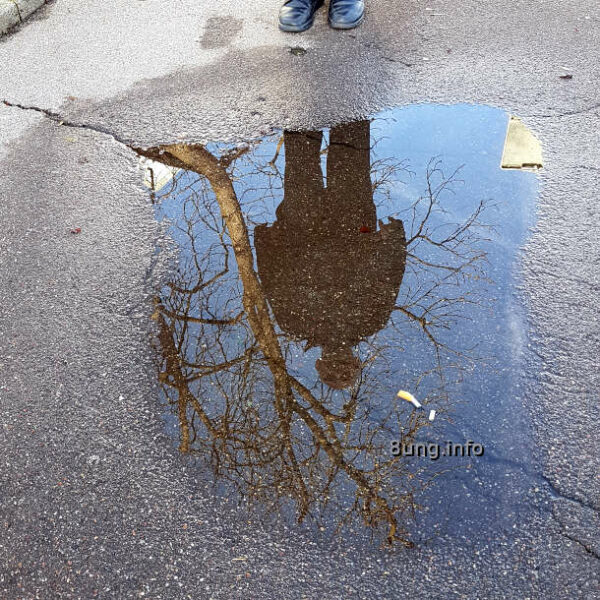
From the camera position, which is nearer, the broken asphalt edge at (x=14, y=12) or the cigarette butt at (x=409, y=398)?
the cigarette butt at (x=409, y=398)

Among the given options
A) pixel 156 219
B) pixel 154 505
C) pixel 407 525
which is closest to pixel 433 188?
pixel 156 219

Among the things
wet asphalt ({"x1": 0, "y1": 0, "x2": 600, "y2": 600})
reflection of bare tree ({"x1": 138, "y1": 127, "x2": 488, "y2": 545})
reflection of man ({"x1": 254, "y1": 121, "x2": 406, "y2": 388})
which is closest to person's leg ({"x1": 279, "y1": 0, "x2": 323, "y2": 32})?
wet asphalt ({"x1": 0, "y1": 0, "x2": 600, "y2": 600})

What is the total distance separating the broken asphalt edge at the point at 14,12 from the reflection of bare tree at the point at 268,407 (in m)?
3.54

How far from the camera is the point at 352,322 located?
2838 millimetres

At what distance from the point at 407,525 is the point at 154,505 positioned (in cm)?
86

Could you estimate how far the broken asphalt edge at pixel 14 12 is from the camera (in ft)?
17.8

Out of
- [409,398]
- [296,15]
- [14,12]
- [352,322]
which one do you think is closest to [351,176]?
[352,322]

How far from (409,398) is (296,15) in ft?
12.5

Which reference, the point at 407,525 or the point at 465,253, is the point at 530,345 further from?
the point at 407,525

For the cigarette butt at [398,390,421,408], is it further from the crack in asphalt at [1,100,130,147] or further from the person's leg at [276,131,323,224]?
the crack in asphalt at [1,100,130,147]

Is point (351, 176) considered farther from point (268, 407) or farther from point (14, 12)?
point (14, 12)

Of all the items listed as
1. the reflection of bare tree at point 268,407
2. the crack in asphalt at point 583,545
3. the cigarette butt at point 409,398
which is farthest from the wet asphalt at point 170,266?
the cigarette butt at point 409,398

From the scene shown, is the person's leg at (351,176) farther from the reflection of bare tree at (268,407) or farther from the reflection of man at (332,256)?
the reflection of bare tree at (268,407)

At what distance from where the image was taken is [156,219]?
3439 millimetres
